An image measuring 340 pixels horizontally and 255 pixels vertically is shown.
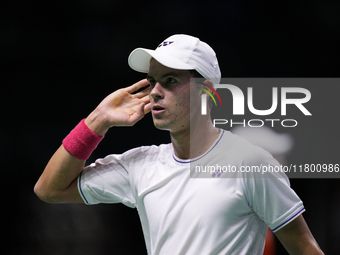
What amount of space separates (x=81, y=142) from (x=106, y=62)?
61.2 inches

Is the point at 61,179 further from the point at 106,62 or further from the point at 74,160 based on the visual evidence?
the point at 106,62

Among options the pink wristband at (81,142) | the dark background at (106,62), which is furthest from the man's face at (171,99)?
the dark background at (106,62)

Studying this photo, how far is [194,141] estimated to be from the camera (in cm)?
144

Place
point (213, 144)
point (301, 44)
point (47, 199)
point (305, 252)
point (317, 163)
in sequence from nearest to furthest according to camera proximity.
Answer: point (305, 252) < point (213, 144) < point (47, 199) < point (317, 163) < point (301, 44)

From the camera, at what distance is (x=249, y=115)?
2100 mm

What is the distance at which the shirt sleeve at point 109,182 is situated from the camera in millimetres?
1516

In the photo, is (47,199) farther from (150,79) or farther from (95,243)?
(95,243)

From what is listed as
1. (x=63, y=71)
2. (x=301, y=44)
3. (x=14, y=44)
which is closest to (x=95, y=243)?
(x=63, y=71)

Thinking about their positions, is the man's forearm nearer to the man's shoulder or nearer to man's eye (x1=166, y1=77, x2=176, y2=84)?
the man's shoulder

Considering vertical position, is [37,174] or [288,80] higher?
[288,80]

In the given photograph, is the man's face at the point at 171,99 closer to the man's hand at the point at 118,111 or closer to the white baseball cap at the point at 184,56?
the white baseball cap at the point at 184,56

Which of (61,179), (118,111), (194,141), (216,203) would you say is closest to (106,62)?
(118,111)

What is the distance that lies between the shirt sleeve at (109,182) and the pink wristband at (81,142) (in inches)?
3.4

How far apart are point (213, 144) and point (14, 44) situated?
2.14 meters
